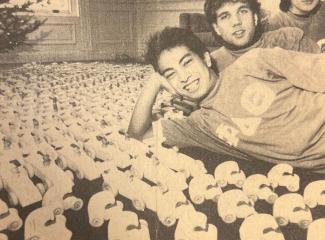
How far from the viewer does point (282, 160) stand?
119 centimetres

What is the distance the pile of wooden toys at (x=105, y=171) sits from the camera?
1.18m

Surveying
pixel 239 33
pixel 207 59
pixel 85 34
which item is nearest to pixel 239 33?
pixel 239 33

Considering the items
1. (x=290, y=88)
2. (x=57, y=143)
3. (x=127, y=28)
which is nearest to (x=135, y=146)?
(x=57, y=143)

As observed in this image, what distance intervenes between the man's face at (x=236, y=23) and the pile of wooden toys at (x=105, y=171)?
0.25m

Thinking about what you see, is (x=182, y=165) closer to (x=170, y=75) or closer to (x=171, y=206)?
(x=171, y=206)

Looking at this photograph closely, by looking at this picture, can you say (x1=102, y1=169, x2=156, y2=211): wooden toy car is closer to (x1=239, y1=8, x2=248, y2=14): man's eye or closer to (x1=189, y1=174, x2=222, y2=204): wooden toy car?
(x1=189, y1=174, x2=222, y2=204): wooden toy car

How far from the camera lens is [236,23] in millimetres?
1180

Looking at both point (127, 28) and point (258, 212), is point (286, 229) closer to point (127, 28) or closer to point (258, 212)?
point (258, 212)

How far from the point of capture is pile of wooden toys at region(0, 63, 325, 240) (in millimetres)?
1178

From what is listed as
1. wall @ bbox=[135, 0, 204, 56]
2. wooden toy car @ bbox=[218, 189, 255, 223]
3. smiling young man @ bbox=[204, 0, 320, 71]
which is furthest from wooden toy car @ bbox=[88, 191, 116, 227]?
smiling young man @ bbox=[204, 0, 320, 71]

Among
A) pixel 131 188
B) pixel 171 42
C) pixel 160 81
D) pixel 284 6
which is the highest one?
pixel 284 6

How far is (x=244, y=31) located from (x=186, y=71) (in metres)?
0.19

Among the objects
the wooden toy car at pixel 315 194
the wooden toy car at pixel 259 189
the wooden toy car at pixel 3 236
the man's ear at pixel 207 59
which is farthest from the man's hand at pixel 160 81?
the wooden toy car at pixel 3 236

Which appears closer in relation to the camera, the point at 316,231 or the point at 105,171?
the point at 316,231
